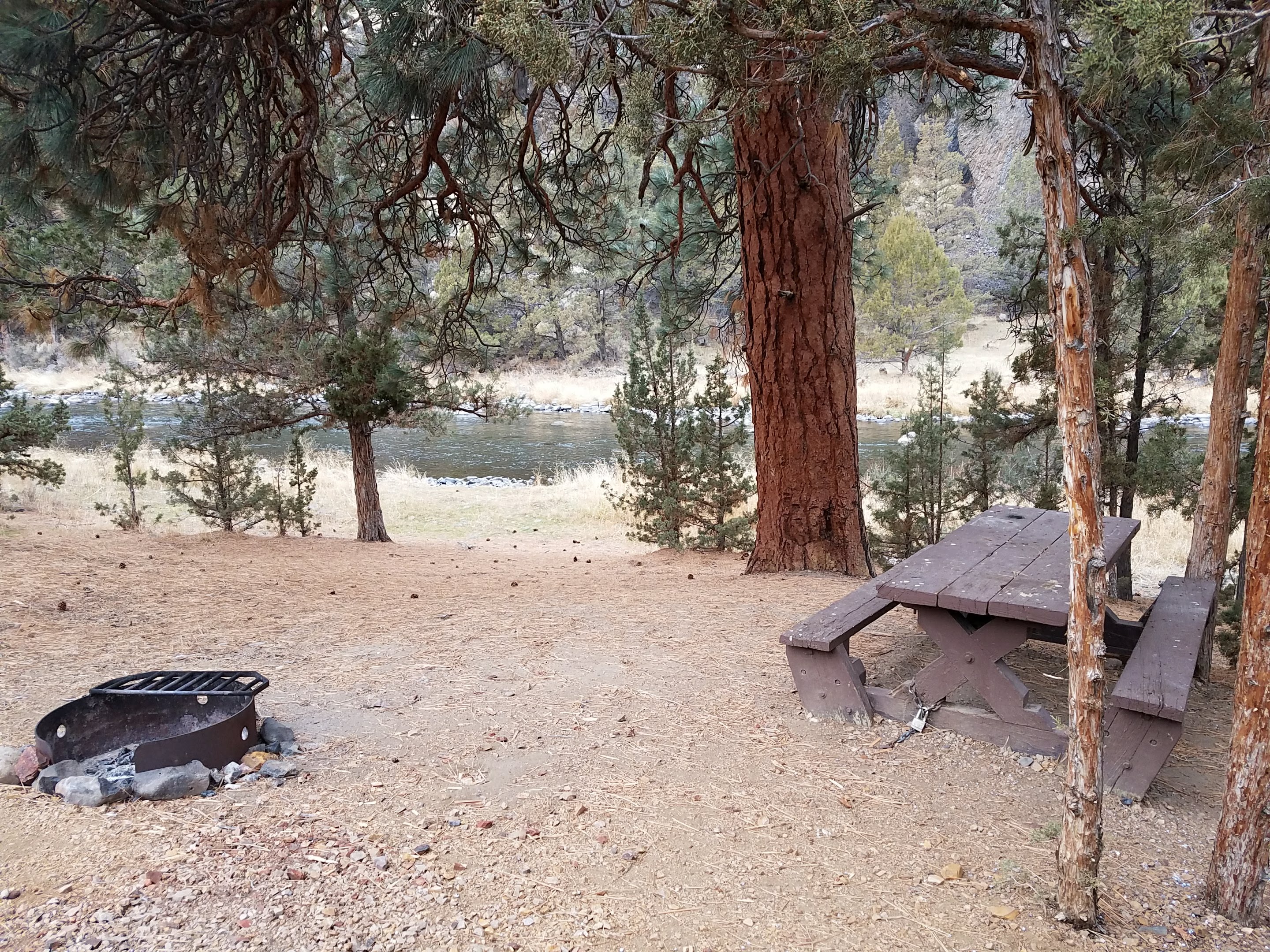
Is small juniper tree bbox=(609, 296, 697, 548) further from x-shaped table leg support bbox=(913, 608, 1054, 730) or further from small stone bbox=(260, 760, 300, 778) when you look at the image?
small stone bbox=(260, 760, 300, 778)

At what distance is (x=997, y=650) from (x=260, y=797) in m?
2.54

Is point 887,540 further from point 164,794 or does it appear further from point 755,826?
point 164,794

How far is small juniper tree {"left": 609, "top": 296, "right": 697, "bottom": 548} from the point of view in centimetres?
876

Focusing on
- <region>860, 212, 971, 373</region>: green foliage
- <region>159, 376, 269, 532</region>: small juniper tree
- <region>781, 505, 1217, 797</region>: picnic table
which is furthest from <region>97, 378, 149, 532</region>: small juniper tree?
<region>860, 212, 971, 373</region>: green foliage

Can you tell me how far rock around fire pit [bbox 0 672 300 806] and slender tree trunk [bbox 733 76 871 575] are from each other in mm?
4049

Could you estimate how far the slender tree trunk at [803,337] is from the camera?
5895 millimetres

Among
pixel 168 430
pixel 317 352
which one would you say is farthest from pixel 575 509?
pixel 168 430

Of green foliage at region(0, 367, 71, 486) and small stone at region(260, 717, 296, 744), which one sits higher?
green foliage at region(0, 367, 71, 486)

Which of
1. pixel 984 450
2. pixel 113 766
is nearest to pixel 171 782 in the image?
pixel 113 766

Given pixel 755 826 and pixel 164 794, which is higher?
pixel 164 794

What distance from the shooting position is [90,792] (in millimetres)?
2539

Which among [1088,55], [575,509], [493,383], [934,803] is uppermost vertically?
[1088,55]

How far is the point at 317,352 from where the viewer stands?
333 inches

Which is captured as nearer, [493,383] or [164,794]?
[164,794]
